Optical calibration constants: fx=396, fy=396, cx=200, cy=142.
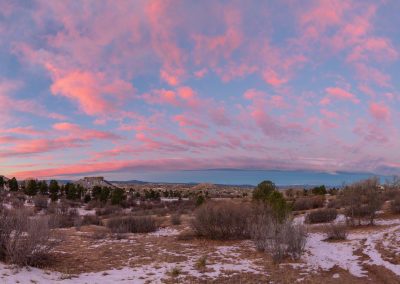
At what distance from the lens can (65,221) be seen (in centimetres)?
2945

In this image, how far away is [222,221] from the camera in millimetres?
19844

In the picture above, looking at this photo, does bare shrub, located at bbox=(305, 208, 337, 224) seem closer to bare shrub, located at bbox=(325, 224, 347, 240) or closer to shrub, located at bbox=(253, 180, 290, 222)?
shrub, located at bbox=(253, 180, 290, 222)

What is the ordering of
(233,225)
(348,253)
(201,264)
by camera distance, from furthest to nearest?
(233,225)
(348,253)
(201,264)

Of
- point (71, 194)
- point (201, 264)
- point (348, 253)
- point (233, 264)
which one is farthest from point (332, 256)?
point (71, 194)

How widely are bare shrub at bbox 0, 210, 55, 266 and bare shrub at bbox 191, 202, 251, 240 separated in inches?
339

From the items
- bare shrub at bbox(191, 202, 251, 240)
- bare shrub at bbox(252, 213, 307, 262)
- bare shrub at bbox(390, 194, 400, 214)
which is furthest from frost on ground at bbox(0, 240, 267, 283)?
bare shrub at bbox(390, 194, 400, 214)

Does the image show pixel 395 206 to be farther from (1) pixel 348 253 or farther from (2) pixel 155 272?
(2) pixel 155 272

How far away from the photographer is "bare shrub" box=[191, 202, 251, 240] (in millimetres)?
19812

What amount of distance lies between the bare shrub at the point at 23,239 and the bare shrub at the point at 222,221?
8617 millimetres

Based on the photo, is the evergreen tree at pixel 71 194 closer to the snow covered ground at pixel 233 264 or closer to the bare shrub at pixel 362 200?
the snow covered ground at pixel 233 264

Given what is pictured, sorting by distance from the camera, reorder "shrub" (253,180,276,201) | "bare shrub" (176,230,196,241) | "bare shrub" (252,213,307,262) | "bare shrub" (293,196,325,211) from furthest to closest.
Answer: "bare shrub" (293,196,325,211) → "shrub" (253,180,276,201) → "bare shrub" (176,230,196,241) → "bare shrub" (252,213,307,262)

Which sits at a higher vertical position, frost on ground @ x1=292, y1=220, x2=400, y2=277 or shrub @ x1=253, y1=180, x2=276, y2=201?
shrub @ x1=253, y1=180, x2=276, y2=201

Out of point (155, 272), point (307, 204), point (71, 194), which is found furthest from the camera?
point (71, 194)

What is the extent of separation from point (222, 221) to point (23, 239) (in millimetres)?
10066
